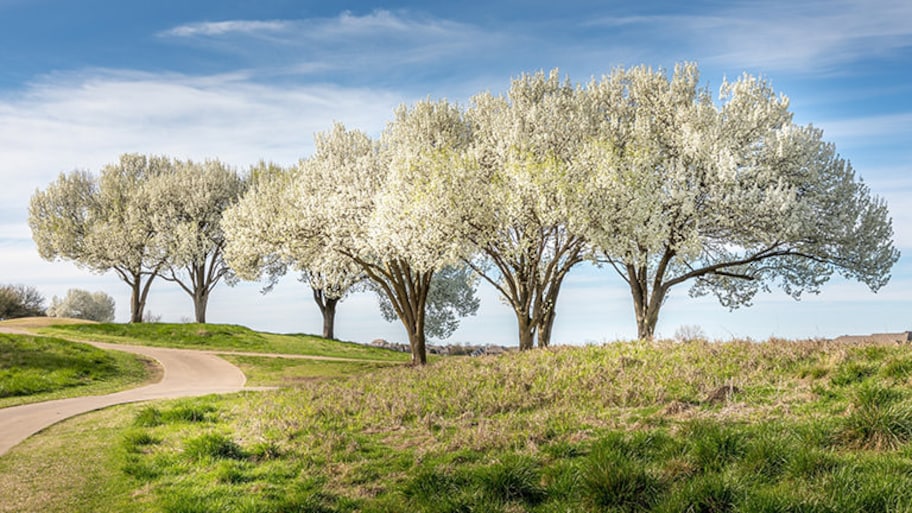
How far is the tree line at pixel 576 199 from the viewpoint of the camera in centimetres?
2800

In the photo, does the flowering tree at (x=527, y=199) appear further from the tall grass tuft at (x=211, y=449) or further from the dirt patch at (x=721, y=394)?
the tall grass tuft at (x=211, y=449)

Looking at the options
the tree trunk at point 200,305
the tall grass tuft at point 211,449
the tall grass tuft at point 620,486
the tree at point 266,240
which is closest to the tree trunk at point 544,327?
the tree at point 266,240

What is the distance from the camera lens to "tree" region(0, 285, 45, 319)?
6925 centimetres

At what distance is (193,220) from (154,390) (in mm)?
34252

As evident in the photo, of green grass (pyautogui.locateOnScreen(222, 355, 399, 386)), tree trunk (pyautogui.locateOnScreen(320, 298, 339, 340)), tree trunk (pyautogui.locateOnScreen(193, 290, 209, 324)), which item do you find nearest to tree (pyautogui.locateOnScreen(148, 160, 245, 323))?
tree trunk (pyautogui.locateOnScreen(193, 290, 209, 324))

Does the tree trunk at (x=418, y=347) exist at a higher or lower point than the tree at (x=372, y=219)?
lower

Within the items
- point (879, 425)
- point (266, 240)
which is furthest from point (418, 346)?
point (879, 425)

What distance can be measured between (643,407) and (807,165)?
2659cm

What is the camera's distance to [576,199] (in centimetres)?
2659

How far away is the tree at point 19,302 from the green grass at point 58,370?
154 feet

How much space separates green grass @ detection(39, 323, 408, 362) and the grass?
87.8ft

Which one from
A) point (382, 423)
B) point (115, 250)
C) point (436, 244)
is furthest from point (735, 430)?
point (115, 250)

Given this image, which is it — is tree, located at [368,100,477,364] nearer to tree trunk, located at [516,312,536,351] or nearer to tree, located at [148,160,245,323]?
tree trunk, located at [516,312,536,351]

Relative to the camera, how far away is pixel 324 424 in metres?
14.1
